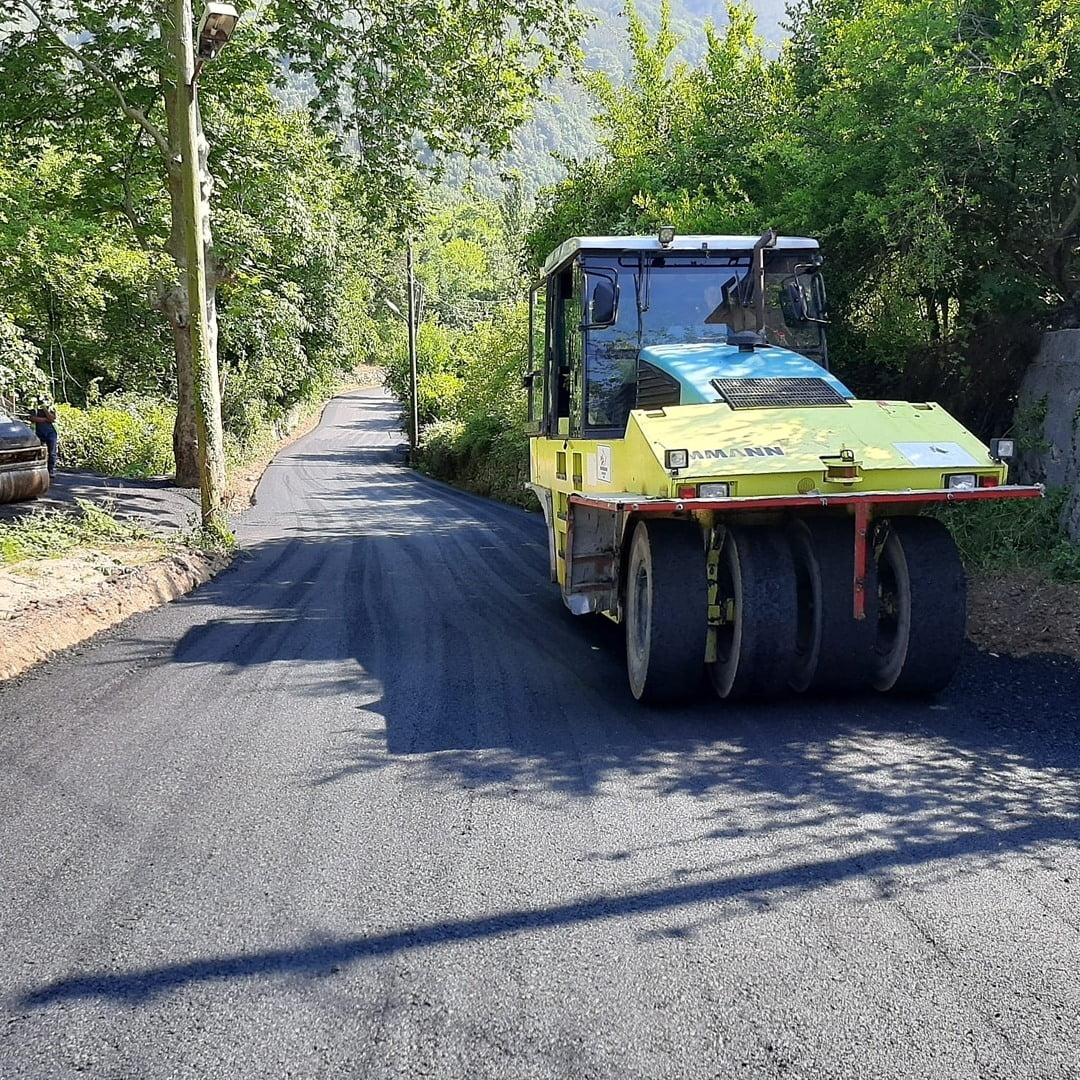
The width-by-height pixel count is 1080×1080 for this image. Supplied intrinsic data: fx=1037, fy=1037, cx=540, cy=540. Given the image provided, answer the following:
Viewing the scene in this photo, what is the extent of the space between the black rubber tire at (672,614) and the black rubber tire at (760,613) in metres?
0.20

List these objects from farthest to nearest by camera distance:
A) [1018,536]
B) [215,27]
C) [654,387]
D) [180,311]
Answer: [180,311]
[215,27]
[1018,536]
[654,387]

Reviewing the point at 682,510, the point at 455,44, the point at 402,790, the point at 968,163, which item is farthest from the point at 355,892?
the point at 455,44

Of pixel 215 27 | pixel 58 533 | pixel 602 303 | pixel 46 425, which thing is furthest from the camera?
pixel 46 425

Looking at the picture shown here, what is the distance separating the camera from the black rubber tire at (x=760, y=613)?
594 cm

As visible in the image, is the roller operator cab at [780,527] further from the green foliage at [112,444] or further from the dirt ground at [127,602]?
the green foliage at [112,444]

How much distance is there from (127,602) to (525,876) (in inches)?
263

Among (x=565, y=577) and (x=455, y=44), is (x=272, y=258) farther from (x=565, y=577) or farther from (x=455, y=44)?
(x=565, y=577)

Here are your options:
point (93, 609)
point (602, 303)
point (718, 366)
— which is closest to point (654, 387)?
Answer: point (718, 366)

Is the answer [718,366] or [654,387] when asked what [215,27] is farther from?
[718,366]

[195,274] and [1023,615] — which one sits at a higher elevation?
[195,274]

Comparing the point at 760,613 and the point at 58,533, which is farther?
the point at 58,533

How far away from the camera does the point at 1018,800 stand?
4.69 metres

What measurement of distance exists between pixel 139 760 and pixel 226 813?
0.98 metres

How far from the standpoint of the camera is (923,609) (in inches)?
236
